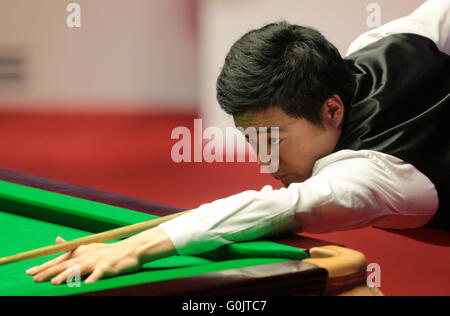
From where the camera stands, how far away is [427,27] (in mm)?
2783

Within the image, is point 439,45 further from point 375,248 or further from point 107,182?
point 107,182

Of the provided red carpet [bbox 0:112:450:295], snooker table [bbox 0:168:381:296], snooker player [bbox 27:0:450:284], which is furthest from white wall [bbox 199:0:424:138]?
snooker table [bbox 0:168:381:296]

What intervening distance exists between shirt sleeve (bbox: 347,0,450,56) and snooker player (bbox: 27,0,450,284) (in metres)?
0.18

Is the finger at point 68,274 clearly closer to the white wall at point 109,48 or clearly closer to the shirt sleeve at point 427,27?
the shirt sleeve at point 427,27

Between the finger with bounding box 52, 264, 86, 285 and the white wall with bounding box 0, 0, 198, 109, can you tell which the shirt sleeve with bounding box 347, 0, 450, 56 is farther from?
the white wall with bounding box 0, 0, 198, 109

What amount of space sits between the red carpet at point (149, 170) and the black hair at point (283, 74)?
2.00ft

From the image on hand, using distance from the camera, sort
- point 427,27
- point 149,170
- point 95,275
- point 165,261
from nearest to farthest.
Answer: point 95,275
point 165,261
point 427,27
point 149,170

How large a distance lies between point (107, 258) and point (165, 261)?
21 cm

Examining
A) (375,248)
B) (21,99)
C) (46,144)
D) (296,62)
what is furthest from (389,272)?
(21,99)

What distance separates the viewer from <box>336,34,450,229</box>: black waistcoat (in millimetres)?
2225

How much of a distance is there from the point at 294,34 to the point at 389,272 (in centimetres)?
125

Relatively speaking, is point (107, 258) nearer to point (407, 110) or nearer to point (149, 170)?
point (407, 110)

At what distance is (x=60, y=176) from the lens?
5.25m

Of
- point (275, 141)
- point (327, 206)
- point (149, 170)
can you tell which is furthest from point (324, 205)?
point (149, 170)
